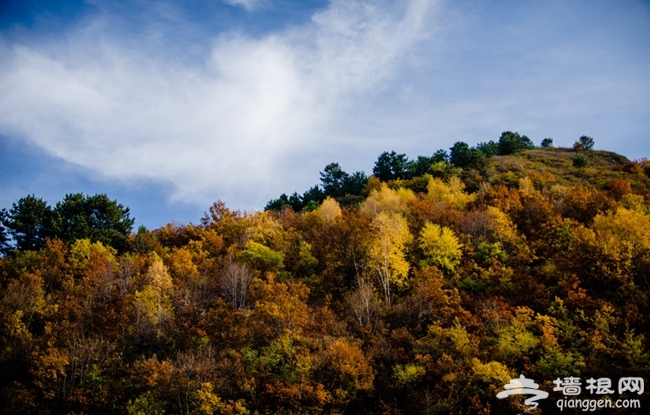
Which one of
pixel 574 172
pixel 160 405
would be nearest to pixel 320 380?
pixel 160 405

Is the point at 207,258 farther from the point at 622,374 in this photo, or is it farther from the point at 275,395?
the point at 622,374

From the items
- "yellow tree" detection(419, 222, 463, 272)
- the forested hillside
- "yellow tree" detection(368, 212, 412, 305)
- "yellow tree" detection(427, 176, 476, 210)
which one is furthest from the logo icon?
"yellow tree" detection(427, 176, 476, 210)

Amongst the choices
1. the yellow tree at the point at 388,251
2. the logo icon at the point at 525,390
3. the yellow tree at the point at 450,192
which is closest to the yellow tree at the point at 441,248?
the yellow tree at the point at 388,251

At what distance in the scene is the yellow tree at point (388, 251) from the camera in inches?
1895

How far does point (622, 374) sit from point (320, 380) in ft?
69.3

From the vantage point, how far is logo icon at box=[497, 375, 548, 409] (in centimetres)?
3083

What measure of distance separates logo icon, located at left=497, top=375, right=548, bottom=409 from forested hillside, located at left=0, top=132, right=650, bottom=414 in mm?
512

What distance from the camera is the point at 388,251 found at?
50.0m

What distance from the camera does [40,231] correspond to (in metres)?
59.8

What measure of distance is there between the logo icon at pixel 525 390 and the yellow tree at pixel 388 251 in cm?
1526

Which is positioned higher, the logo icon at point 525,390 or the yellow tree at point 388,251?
the yellow tree at point 388,251

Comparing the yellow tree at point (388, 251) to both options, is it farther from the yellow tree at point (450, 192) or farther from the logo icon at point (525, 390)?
the yellow tree at point (450, 192)

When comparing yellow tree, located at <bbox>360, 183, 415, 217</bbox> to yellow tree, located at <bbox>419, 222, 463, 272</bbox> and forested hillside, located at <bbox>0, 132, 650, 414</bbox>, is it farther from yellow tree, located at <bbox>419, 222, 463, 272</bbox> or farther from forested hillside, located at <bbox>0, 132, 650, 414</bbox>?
yellow tree, located at <bbox>419, 222, 463, 272</bbox>

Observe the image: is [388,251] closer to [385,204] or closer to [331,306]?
[331,306]
